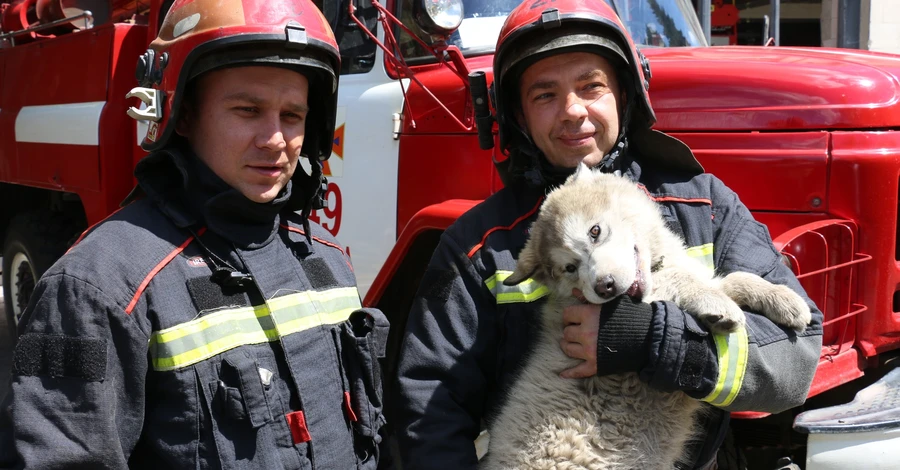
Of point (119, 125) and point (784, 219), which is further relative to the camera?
point (119, 125)

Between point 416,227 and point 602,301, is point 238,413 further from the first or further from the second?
point 416,227

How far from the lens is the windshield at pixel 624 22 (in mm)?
4172

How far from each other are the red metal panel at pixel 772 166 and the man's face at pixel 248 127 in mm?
1842

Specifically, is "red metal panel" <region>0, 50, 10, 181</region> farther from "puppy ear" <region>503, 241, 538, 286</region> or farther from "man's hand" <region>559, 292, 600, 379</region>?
"man's hand" <region>559, 292, 600, 379</region>

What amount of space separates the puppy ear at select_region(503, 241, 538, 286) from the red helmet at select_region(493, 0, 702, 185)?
29cm

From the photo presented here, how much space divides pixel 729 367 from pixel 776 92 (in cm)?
157

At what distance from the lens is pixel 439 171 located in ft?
13.7

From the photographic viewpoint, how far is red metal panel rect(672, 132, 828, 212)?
3156 mm

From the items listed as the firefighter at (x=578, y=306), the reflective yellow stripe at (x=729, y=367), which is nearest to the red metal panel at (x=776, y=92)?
the firefighter at (x=578, y=306)

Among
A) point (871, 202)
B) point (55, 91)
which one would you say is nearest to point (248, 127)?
point (871, 202)

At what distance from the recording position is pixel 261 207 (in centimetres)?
239

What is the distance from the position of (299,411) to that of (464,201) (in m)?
1.91

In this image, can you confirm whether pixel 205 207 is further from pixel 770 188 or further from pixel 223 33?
pixel 770 188

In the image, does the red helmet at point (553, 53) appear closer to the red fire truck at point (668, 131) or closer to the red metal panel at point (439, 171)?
the red fire truck at point (668, 131)
